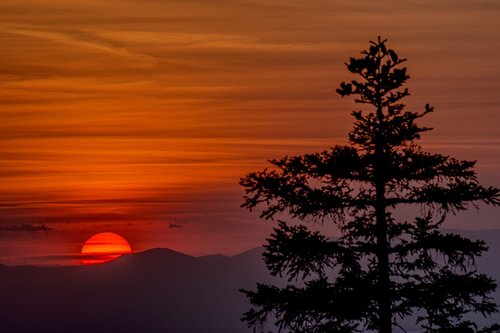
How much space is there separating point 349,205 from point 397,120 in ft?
9.53

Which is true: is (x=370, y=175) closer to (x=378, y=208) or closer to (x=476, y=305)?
(x=378, y=208)

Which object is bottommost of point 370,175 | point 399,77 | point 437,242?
point 437,242

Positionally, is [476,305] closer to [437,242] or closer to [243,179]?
[437,242]

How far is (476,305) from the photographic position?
31.3m

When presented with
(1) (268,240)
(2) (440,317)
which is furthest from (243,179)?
(2) (440,317)

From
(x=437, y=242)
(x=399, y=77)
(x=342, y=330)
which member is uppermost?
(x=399, y=77)

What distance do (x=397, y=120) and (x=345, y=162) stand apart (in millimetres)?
2067

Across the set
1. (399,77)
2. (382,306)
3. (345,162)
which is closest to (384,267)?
(382,306)

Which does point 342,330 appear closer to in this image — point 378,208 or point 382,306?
point 382,306

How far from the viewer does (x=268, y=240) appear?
3130cm

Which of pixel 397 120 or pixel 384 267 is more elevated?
pixel 397 120

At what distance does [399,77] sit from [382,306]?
6.78m

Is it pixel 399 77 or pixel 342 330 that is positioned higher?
pixel 399 77

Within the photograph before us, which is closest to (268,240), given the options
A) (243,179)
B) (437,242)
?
(243,179)
